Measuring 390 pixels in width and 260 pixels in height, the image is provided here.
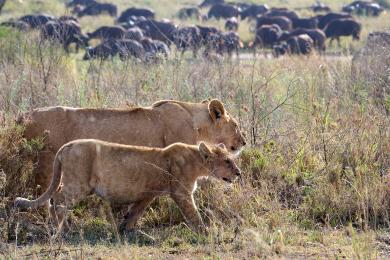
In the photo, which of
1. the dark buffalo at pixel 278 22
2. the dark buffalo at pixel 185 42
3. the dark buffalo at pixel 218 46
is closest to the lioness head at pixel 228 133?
the dark buffalo at pixel 185 42

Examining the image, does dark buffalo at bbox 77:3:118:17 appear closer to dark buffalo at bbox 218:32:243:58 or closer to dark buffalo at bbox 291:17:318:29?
dark buffalo at bbox 291:17:318:29

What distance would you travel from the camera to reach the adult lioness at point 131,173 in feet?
27.7

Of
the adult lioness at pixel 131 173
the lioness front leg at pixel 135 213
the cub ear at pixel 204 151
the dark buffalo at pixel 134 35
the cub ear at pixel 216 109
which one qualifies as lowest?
the dark buffalo at pixel 134 35

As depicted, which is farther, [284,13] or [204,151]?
[284,13]

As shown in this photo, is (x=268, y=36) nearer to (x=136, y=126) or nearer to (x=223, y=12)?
(x=223, y=12)

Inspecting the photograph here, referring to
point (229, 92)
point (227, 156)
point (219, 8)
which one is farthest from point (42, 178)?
point (219, 8)

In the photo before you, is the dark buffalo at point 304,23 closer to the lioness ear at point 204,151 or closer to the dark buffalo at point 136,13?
the dark buffalo at point 136,13

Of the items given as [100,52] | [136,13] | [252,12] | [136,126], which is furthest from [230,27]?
[136,126]

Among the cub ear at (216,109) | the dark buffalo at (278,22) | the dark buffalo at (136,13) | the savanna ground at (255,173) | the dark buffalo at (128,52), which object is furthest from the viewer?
the dark buffalo at (136,13)

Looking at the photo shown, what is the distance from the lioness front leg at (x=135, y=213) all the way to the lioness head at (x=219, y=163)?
662 mm

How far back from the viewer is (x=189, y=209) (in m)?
8.54

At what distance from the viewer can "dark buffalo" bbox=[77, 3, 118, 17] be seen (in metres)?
55.2

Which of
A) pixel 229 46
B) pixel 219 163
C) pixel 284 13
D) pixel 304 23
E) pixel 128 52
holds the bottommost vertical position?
pixel 304 23

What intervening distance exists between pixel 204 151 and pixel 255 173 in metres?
1.45
